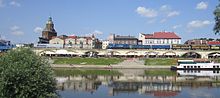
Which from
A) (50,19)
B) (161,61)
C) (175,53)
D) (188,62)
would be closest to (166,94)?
(188,62)

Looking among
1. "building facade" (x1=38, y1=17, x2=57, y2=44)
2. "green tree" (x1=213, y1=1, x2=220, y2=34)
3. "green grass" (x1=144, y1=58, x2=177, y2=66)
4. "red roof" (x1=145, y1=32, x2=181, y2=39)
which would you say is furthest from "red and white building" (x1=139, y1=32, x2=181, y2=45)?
"green tree" (x1=213, y1=1, x2=220, y2=34)

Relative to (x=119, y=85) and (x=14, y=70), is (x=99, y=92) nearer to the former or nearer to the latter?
(x=119, y=85)

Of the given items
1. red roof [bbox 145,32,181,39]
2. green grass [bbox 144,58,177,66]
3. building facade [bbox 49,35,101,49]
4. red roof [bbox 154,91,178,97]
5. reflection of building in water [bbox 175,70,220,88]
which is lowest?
red roof [bbox 154,91,178,97]

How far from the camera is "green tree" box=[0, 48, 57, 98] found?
22.4 metres

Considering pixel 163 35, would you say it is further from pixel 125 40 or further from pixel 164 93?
pixel 164 93

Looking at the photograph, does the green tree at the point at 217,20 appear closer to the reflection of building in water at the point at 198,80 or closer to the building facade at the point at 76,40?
the reflection of building in water at the point at 198,80

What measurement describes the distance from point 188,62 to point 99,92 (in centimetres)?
5153

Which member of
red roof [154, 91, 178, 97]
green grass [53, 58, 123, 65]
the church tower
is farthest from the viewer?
the church tower

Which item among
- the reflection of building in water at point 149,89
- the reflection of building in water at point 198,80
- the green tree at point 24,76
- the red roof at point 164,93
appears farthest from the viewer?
the reflection of building in water at point 198,80

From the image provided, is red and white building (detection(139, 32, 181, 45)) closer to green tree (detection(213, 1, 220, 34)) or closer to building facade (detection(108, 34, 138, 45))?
building facade (detection(108, 34, 138, 45))

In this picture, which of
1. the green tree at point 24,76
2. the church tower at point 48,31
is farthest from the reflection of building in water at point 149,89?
the church tower at point 48,31

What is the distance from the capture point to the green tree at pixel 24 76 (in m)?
22.4

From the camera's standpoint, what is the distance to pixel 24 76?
22625 mm

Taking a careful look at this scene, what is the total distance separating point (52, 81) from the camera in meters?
24.4
